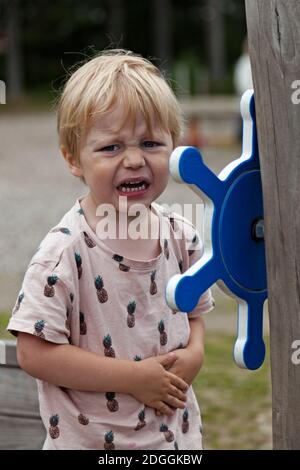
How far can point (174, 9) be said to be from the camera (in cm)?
3028

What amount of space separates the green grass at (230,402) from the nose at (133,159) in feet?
6.52

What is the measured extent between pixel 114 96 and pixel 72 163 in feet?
0.67

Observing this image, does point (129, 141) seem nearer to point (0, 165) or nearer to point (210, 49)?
point (0, 165)

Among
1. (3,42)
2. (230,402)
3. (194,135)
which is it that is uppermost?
(3,42)

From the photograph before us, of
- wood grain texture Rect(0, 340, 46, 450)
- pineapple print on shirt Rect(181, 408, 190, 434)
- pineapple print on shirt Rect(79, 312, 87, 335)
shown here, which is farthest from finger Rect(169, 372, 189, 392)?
wood grain texture Rect(0, 340, 46, 450)

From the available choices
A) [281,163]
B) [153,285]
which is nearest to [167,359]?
[153,285]

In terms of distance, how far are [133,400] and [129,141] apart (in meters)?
0.56

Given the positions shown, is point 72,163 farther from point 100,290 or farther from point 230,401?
point 230,401

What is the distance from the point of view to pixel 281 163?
5.89ft

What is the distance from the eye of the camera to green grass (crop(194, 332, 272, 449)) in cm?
384

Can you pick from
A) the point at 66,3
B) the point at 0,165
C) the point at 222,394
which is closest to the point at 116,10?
the point at 66,3

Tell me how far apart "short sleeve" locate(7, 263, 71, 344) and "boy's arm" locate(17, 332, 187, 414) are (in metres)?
0.03

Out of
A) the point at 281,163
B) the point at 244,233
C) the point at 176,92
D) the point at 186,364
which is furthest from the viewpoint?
the point at 176,92

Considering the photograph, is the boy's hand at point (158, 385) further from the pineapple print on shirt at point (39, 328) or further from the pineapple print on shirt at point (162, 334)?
the pineapple print on shirt at point (39, 328)
